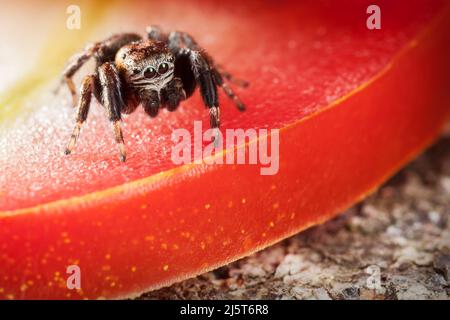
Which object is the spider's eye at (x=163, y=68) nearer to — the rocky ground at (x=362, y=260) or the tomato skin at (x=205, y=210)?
the tomato skin at (x=205, y=210)

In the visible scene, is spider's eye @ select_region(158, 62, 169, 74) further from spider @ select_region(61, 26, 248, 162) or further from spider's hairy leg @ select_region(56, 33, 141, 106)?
spider's hairy leg @ select_region(56, 33, 141, 106)

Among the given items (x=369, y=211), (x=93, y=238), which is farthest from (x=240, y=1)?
(x=93, y=238)

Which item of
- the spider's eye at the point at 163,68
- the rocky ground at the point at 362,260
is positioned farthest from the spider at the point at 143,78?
the rocky ground at the point at 362,260

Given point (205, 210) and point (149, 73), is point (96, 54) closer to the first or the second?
point (149, 73)

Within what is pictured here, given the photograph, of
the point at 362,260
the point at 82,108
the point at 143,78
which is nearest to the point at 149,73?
the point at 143,78

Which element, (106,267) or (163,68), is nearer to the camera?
(106,267)
